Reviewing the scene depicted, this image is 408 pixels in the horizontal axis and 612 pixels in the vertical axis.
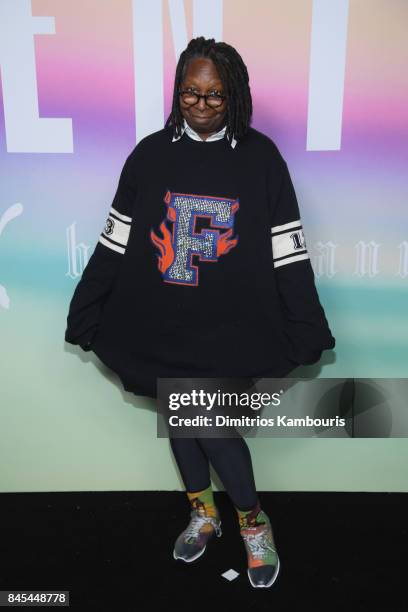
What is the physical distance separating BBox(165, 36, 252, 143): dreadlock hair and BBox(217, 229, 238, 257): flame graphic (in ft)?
0.70

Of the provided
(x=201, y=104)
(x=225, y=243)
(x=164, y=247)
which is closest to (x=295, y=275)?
(x=225, y=243)

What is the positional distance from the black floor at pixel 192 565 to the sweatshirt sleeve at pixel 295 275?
0.57 meters

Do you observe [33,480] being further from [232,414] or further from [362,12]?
[362,12]

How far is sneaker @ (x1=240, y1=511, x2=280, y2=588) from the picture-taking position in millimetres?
1520

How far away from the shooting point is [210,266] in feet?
4.64

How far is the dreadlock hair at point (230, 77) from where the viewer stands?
1.33 metres

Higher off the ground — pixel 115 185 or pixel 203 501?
pixel 115 185

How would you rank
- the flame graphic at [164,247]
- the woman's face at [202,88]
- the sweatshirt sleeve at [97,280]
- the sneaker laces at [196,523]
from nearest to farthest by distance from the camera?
1. the woman's face at [202,88]
2. the flame graphic at [164,247]
3. the sweatshirt sleeve at [97,280]
4. the sneaker laces at [196,523]

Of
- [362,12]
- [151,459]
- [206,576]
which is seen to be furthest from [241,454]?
[362,12]

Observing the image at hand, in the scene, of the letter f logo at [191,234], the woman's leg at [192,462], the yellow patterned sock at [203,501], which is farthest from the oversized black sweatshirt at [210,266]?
the yellow patterned sock at [203,501]

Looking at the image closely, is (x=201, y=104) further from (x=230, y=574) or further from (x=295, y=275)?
(x=230, y=574)

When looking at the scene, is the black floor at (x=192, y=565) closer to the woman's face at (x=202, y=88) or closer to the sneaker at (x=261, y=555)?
the sneaker at (x=261, y=555)

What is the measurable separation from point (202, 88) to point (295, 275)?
1.52ft

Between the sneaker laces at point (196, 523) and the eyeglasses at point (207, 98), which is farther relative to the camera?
the sneaker laces at point (196, 523)
